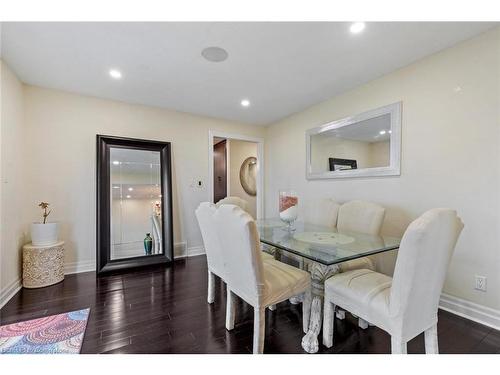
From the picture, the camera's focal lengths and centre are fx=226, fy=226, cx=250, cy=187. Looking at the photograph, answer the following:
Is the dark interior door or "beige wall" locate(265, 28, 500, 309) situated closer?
"beige wall" locate(265, 28, 500, 309)

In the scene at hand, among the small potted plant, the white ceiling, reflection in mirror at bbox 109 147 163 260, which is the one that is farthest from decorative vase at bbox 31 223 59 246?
the white ceiling

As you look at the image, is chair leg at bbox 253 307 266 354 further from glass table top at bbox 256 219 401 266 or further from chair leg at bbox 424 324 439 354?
chair leg at bbox 424 324 439 354

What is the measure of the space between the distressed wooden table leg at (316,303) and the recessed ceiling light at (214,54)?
2019 mm

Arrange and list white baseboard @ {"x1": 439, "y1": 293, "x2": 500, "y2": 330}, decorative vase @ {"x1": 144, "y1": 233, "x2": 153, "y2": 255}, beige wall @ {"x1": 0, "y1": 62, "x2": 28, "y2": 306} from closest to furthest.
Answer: white baseboard @ {"x1": 439, "y1": 293, "x2": 500, "y2": 330}
beige wall @ {"x1": 0, "y1": 62, "x2": 28, "y2": 306}
decorative vase @ {"x1": 144, "y1": 233, "x2": 153, "y2": 255}

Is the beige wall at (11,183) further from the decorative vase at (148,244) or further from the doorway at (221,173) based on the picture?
the doorway at (221,173)

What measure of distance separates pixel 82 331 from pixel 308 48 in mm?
2976

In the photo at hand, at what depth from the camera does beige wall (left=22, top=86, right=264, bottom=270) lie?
2.80 metres

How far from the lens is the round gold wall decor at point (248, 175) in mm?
5738

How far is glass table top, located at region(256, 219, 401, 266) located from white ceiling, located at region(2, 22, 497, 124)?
5.57ft

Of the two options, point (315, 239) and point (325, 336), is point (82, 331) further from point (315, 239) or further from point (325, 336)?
point (315, 239)

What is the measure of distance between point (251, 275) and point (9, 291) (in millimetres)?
2625

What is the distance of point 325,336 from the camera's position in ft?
5.04
